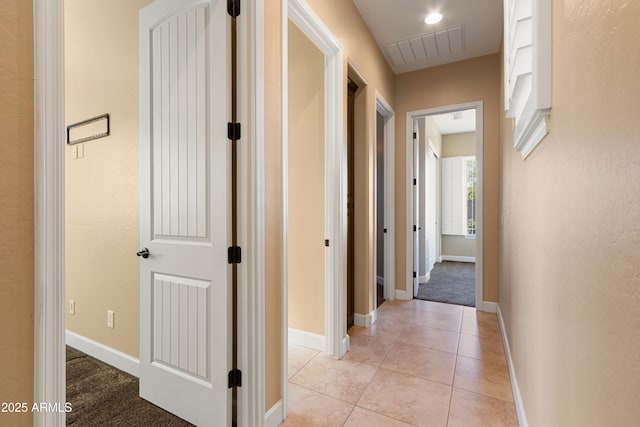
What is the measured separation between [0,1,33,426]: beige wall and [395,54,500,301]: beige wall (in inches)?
140

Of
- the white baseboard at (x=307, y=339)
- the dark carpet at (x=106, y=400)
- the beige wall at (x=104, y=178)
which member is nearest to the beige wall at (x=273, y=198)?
the dark carpet at (x=106, y=400)

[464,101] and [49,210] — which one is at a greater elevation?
[464,101]

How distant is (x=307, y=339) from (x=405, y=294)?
175 cm

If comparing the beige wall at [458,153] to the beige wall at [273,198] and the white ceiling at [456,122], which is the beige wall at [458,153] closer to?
the white ceiling at [456,122]

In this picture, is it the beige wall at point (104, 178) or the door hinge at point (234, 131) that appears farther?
the beige wall at point (104, 178)

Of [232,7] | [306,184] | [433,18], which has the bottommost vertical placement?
[306,184]

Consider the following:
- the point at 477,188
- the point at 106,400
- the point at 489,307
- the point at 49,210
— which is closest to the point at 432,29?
the point at 477,188

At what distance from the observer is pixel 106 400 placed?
180 centimetres

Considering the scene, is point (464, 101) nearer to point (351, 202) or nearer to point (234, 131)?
A: point (351, 202)

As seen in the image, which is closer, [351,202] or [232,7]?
[232,7]

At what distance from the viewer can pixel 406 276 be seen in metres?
3.79

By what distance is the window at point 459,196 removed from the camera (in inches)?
268

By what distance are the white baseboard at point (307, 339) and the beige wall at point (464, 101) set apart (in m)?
1.71

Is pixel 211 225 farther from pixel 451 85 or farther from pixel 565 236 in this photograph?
pixel 451 85
